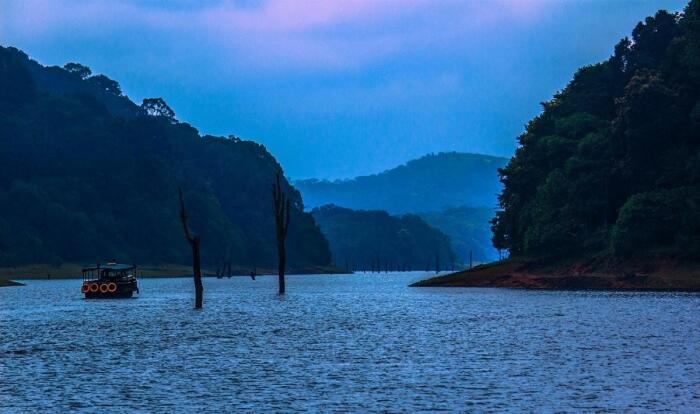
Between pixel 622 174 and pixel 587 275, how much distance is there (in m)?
16.5

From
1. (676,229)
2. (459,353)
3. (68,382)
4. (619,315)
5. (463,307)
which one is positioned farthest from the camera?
(676,229)

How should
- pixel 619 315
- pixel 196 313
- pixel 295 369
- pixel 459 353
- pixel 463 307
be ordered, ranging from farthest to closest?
1. pixel 463 307
2. pixel 196 313
3. pixel 619 315
4. pixel 459 353
5. pixel 295 369

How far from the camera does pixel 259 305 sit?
111m

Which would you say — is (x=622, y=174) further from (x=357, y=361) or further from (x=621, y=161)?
(x=357, y=361)

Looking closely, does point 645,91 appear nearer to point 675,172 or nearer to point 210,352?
point 675,172

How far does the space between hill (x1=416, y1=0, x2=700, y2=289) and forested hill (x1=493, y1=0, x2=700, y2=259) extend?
18 centimetres

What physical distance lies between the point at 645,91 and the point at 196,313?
250 ft

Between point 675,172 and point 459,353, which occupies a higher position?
→ point 675,172

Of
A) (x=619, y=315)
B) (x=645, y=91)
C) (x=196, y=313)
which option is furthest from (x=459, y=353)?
(x=645, y=91)

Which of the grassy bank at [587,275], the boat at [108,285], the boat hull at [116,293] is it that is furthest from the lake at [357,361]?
the boat at [108,285]

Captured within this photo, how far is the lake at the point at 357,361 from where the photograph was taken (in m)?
37.2

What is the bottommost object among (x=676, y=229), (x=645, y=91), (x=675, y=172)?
(x=676, y=229)

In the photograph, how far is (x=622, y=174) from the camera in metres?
142

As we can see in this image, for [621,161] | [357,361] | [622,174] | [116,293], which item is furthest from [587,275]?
[357,361]
